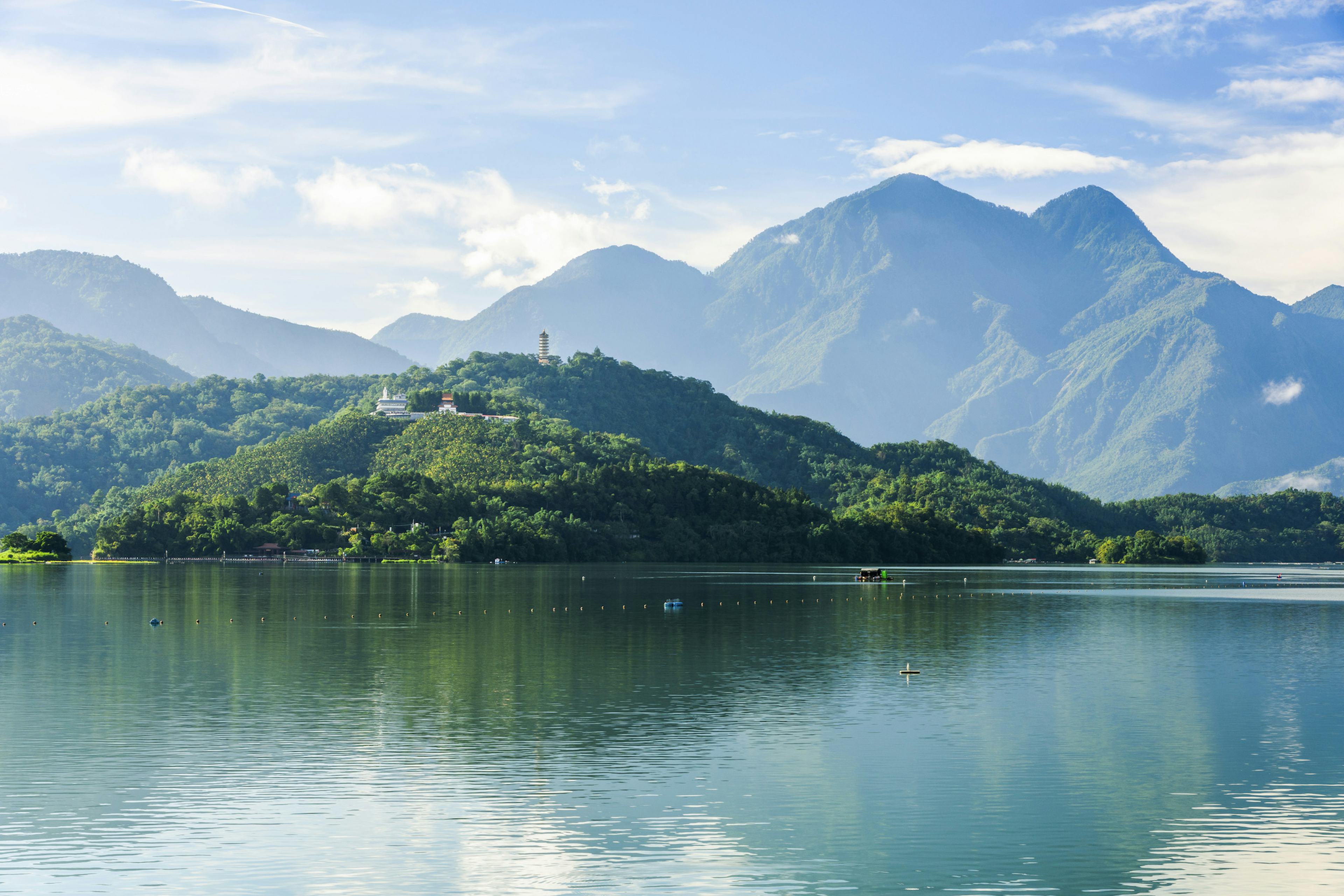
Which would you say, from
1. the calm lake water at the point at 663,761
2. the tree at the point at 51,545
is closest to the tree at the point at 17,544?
the tree at the point at 51,545

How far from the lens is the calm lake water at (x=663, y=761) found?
75.5 feet

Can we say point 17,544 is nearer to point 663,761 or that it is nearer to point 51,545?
point 51,545

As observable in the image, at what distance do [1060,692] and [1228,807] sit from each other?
18.8 m

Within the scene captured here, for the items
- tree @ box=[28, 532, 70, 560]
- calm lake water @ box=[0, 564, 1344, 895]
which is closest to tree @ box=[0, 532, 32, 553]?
tree @ box=[28, 532, 70, 560]

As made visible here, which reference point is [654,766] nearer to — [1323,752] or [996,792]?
[996,792]

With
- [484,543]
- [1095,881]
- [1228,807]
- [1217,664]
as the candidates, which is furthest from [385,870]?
[484,543]

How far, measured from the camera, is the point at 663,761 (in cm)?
3216

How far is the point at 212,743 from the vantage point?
34.4 m

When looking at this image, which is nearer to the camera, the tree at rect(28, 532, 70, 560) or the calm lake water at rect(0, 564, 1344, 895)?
the calm lake water at rect(0, 564, 1344, 895)

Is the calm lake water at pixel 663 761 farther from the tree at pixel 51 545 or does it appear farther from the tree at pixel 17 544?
the tree at pixel 51 545

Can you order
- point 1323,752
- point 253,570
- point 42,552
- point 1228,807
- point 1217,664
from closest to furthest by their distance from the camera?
point 1228,807, point 1323,752, point 1217,664, point 253,570, point 42,552

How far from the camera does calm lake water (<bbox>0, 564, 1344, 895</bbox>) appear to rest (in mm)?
23000

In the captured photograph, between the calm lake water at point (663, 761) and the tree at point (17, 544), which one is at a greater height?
the tree at point (17, 544)

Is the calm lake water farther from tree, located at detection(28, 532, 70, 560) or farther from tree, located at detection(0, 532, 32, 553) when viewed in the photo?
tree, located at detection(28, 532, 70, 560)
